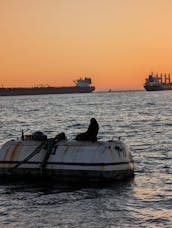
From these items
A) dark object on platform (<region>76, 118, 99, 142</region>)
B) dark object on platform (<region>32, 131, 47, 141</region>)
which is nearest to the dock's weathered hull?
dark object on platform (<region>32, 131, 47, 141</region>)

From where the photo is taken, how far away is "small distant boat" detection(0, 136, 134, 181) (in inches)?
706

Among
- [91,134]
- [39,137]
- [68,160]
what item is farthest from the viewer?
[39,137]

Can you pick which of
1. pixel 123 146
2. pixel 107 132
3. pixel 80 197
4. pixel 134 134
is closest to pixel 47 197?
pixel 80 197

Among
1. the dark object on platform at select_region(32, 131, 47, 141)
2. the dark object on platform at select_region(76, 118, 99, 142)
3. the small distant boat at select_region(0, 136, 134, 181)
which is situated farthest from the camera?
the dark object on platform at select_region(32, 131, 47, 141)

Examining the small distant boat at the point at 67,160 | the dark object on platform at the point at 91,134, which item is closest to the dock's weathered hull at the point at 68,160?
the small distant boat at the point at 67,160

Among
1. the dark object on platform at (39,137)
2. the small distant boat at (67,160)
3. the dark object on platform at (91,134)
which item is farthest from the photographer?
the dark object on platform at (39,137)

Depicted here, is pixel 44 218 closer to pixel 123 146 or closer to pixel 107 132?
Result: pixel 123 146

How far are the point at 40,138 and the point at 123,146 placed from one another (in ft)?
9.78

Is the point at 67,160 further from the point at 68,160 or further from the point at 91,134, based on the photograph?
the point at 91,134

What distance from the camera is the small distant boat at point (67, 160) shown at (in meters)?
17.9

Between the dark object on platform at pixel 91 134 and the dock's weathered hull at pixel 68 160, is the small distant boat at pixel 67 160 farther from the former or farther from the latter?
the dark object on platform at pixel 91 134

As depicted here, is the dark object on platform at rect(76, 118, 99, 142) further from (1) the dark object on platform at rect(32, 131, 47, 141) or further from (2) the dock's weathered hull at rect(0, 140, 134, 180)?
(1) the dark object on platform at rect(32, 131, 47, 141)

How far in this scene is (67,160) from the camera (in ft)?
59.8

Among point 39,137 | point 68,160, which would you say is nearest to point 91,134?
point 68,160
